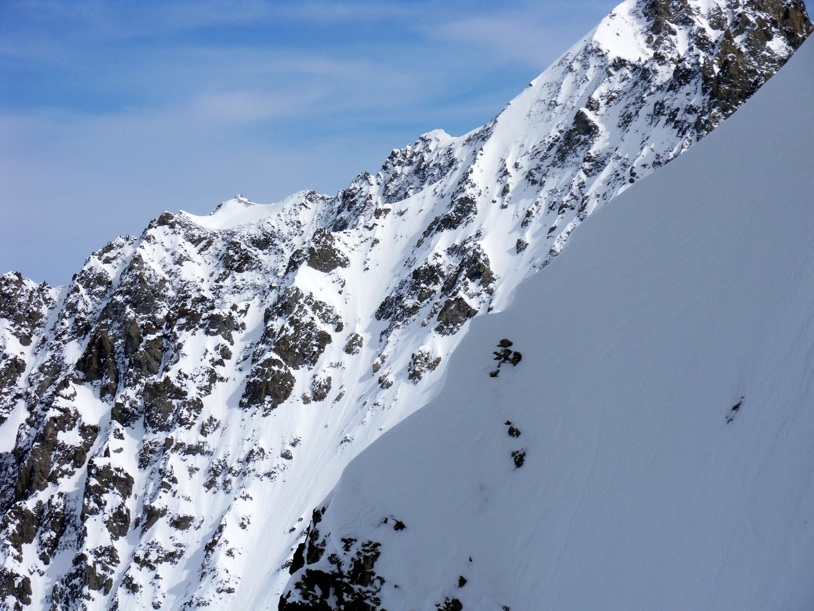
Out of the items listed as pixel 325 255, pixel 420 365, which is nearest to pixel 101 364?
pixel 325 255

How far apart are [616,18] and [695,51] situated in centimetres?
4529

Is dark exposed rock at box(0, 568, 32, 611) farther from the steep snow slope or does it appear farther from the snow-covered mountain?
the steep snow slope

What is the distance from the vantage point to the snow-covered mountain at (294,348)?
409ft

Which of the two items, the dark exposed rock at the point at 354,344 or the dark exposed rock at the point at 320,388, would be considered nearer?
the dark exposed rock at the point at 320,388

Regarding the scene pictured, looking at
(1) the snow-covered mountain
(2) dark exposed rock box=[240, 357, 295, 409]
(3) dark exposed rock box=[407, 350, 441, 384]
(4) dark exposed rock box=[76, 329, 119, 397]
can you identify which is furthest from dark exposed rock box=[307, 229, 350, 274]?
(4) dark exposed rock box=[76, 329, 119, 397]

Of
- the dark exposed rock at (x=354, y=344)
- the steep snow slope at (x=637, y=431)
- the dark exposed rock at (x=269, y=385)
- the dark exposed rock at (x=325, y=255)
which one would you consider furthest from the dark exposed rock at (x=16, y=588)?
the steep snow slope at (x=637, y=431)

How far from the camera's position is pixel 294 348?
5812 inches

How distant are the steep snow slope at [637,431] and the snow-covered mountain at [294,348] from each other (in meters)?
85.5

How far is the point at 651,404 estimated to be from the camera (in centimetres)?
2289

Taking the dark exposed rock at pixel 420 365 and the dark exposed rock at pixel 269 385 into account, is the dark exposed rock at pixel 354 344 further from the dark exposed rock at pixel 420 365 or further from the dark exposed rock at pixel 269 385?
the dark exposed rock at pixel 420 365

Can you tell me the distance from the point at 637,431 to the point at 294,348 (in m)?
129

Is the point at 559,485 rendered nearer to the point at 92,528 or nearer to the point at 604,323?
the point at 604,323

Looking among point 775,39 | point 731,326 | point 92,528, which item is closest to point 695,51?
point 775,39

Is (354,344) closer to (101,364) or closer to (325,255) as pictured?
(325,255)
